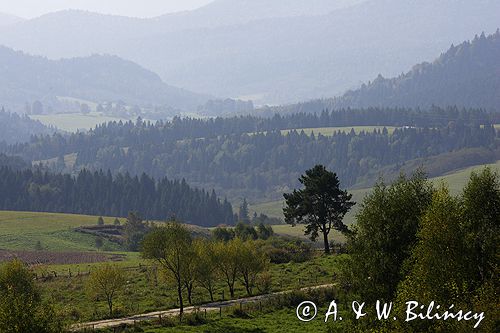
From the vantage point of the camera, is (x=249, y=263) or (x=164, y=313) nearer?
(x=164, y=313)

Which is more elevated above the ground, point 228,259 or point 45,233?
point 228,259

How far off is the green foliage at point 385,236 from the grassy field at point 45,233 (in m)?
97.4

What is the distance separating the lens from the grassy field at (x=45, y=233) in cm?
14075

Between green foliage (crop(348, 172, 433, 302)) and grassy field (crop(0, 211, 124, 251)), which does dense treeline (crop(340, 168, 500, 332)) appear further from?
grassy field (crop(0, 211, 124, 251))

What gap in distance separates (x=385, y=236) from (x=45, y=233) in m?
118

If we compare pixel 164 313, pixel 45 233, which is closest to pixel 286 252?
pixel 164 313

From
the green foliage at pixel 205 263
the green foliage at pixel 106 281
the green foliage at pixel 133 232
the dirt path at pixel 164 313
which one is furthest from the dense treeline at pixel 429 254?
the green foliage at pixel 133 232

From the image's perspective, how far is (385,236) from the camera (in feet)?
160

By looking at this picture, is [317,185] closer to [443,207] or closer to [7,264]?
[7,264]

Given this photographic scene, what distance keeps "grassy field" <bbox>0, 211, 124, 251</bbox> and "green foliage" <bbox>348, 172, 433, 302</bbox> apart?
97.4 m

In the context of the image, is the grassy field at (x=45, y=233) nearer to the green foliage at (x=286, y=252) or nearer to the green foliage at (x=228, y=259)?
the green foliage at (x=286, y=252)

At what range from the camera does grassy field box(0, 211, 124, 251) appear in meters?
141

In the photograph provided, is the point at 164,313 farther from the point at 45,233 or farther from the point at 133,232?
the point at 45,233

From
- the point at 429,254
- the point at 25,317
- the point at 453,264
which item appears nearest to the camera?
the point at 25,317
